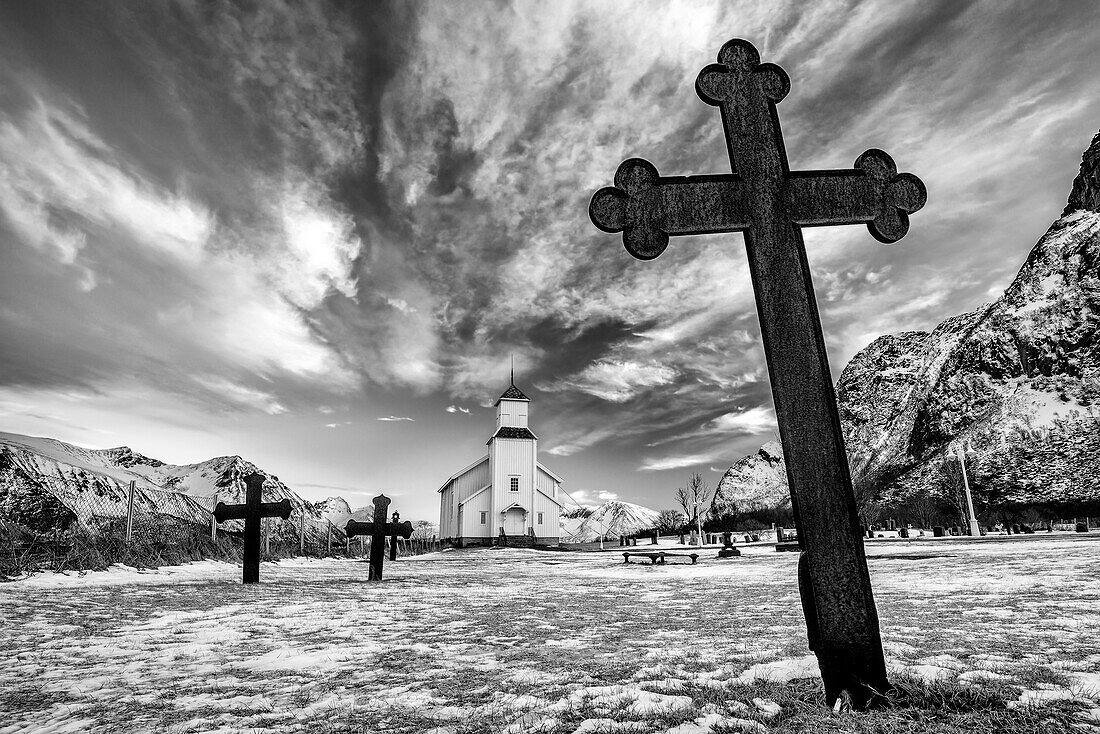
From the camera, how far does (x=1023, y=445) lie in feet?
240

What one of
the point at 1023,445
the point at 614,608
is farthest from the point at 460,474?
the point at 1023,445

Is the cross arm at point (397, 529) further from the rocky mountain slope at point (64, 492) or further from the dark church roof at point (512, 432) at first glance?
the dark church roof at point (512, 432)

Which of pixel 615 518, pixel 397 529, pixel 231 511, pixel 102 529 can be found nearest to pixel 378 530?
pixel 397 529

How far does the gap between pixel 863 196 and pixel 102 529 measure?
42.7ft

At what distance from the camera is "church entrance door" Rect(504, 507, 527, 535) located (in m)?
39.4

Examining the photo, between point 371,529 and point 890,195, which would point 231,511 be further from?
point 890,195

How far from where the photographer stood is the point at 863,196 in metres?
2.56

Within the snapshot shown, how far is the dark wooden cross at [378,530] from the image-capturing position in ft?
30.6

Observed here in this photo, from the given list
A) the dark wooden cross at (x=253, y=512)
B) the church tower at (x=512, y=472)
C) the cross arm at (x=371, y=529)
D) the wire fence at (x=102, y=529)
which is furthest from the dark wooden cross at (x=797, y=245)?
the church tower at (x=512, y=472)

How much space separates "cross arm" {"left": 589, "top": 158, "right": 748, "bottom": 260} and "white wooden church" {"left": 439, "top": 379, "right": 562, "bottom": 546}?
124 feet

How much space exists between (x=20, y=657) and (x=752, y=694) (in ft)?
12.5

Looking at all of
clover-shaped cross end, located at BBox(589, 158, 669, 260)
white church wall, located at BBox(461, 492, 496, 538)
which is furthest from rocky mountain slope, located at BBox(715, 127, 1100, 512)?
clover-shaped cross end, located at BBox(589, 158, 669, 260)

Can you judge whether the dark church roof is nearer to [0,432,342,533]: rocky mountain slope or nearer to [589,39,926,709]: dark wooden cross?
[0,432,342,533]: rocky mountain slope

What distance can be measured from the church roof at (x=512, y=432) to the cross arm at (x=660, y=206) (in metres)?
39.3
